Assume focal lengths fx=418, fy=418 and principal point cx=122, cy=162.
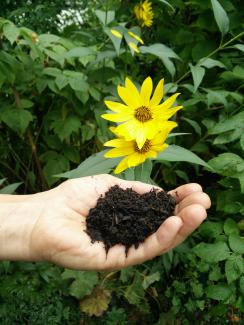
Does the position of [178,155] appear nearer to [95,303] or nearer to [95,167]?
[95,167]

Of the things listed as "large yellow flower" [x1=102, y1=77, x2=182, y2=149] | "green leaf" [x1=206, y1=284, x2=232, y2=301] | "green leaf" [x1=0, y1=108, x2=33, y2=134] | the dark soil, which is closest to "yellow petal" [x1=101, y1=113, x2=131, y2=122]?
"large yellow flower" [x1=102, y1=77, x2=182, y2=149]

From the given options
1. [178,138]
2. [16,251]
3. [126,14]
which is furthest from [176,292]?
[126,14]

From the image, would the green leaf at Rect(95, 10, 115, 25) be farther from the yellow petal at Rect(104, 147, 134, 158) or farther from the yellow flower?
the yellow petal at Rect(104, 147, 134, 158)

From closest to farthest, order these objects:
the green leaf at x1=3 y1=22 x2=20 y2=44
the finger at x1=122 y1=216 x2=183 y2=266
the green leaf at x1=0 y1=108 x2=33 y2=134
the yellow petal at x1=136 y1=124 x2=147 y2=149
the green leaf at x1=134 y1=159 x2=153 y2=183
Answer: the finger at x1=122 y1=216 x2=183 y2=266
the yellow petal at x1=136 y1=124 x2=147 y2=149
the green leaf at x1=134 y1=159 x2=153 y2=183
the green leaf at x1=3 y1=22 x2=20 y2=44
the green leaf at x1=0 y1=108 x2=33 y2=134

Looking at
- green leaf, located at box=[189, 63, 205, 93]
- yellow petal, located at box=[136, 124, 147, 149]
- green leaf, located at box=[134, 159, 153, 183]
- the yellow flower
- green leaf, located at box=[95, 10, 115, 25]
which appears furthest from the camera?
the yellow flower

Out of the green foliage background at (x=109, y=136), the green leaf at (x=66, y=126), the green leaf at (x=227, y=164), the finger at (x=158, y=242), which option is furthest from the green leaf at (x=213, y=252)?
the green leaf at (x=66, y=126)

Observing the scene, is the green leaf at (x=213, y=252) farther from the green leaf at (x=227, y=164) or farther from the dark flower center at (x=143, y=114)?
the dark flower center at (x=143, y=114)

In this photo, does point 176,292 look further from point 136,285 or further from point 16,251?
point 16,251

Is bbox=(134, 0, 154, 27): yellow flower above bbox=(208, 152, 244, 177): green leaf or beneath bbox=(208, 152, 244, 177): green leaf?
above

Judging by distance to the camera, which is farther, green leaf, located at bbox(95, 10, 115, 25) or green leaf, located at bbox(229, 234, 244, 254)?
green leaf, located at bbox(95, 10, 115, 25)
